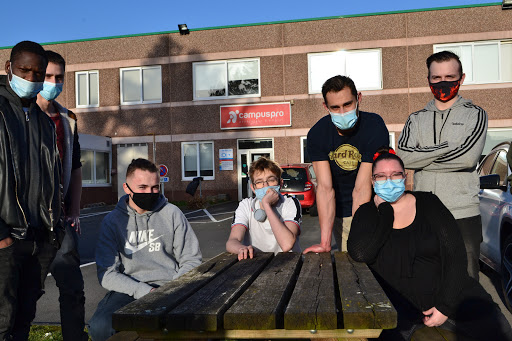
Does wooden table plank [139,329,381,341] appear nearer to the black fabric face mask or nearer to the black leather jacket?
the black leather jacket

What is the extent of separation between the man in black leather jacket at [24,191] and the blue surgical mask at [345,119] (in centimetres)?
Answer: 204

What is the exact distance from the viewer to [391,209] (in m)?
3.11

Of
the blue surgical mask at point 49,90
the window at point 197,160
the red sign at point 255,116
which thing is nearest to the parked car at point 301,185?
the red sign at point 255,116

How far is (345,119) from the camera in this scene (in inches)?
148

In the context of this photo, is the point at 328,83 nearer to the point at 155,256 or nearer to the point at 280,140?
the point at 155,256

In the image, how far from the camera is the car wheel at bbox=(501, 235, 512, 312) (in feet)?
15.7

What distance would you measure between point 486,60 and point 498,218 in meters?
17.3

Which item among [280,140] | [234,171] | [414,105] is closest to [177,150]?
[234,171]

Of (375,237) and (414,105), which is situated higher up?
(414,105)

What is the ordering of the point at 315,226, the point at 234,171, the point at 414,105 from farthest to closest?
the point at 234,171, the point at 414,105, the point at 315,226

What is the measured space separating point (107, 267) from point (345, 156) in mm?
2031

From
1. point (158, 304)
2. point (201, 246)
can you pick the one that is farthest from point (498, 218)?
point (201, 246)

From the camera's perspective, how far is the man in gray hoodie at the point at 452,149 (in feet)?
11.1

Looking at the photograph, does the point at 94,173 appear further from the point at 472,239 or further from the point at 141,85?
the point at 472,239
